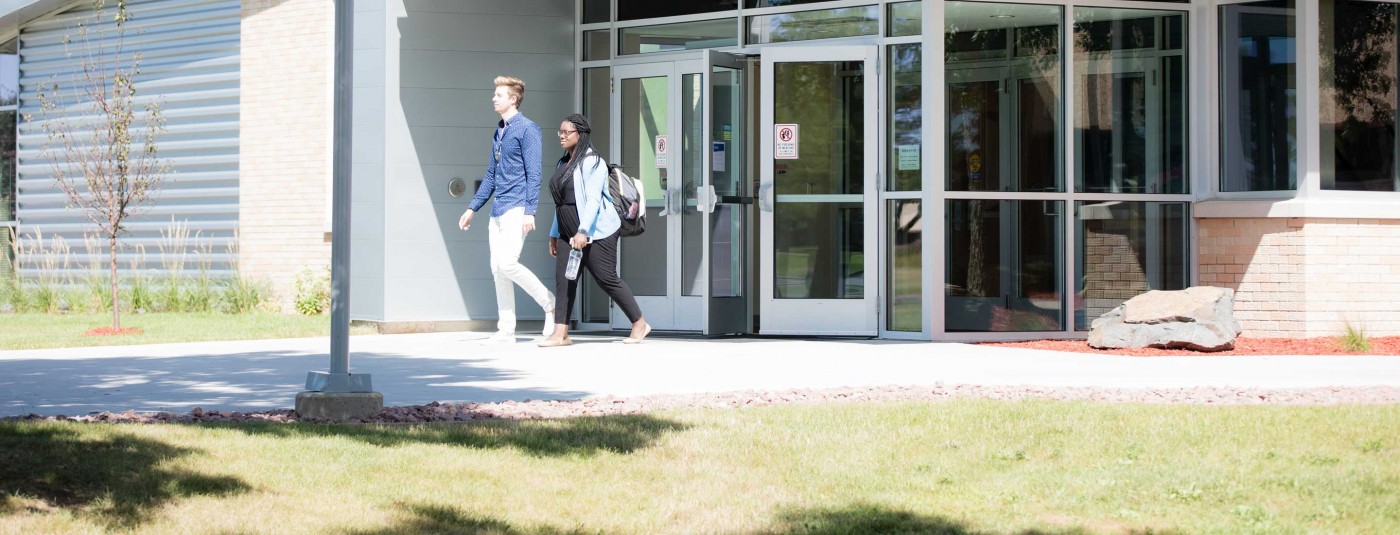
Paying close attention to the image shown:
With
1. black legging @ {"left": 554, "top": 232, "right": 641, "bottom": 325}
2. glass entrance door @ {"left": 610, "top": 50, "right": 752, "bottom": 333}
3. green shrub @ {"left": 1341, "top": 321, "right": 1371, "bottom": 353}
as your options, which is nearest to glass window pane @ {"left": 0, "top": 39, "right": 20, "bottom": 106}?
glass entrance door @ {"left": 610, "top": 50, "right": 752, "bottom": 333}

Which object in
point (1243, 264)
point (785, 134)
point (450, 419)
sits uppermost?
point (785, 134)

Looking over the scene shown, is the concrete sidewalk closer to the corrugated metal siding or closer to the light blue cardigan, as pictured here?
the light blue cardigan

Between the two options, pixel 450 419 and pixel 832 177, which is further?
pixel 832 177

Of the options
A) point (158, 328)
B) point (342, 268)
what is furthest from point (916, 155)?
point (158, 328)

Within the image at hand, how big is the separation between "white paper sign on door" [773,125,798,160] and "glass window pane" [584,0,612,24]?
2237mm

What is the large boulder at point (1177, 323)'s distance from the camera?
10.8 metres

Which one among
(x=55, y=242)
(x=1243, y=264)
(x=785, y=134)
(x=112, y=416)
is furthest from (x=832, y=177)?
(x=55, y=242)

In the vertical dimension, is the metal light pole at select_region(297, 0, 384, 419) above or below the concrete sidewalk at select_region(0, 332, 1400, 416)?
above

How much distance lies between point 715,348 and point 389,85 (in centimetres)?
393

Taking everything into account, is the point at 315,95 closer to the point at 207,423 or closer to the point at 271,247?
the point at 271,247

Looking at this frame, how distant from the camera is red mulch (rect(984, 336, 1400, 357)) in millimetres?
10773

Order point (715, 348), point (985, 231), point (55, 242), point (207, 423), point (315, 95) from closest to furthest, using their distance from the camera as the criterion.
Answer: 1. point (207, 423)
2. point (715, 348)
3. point (985, 231)
4. point (315, 95)
5. point (55, 242)

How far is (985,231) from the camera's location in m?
12.0

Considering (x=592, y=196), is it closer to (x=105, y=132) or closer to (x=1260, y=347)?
(x=1260, y=347)
